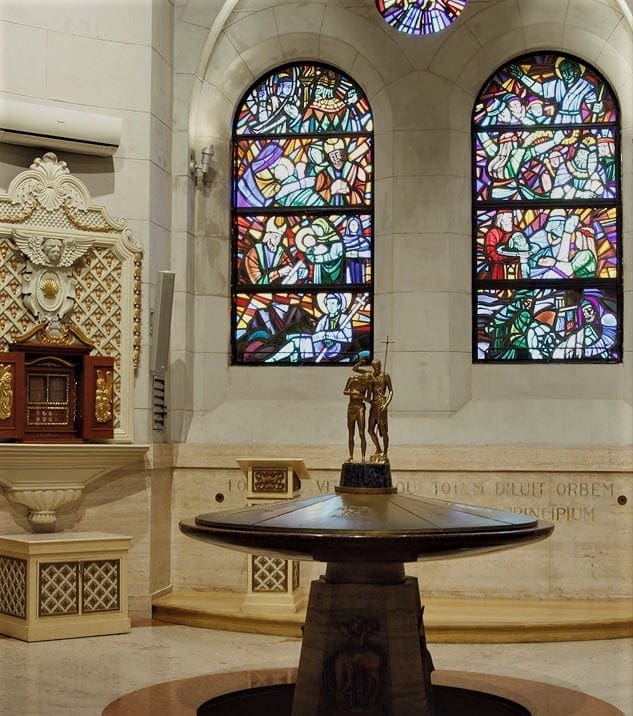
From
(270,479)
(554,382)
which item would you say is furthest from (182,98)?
(554,382)

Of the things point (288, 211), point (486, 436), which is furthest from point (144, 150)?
point (486, 436)

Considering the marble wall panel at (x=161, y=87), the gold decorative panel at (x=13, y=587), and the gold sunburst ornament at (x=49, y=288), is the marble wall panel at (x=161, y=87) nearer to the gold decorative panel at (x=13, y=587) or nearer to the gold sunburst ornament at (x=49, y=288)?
the gold sunburst ornament at (x=49, y=288)

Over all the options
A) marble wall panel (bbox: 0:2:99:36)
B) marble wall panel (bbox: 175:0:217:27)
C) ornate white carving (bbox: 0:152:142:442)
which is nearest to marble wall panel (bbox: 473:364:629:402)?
ornate white carving (bbox: 0:152:142:442)

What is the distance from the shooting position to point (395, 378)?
10.9 metres

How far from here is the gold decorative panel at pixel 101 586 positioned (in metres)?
9.15

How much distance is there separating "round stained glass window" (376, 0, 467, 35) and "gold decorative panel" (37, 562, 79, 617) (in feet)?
18.7

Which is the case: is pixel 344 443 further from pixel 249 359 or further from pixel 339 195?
pixel 339 195

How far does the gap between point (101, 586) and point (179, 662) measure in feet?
4.60

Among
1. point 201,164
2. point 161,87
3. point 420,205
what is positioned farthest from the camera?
point 201,164

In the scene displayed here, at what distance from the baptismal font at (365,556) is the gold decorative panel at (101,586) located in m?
3.23

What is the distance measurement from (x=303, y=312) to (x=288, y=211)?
95 centimetres

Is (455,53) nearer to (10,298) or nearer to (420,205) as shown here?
(420,205)

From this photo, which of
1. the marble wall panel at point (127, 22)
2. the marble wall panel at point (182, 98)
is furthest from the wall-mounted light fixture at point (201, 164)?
the marble wall panel at point (127, 22)

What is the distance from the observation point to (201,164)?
11.0 m
